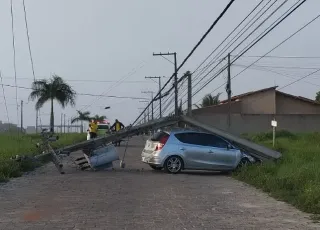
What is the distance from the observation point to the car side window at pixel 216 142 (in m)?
19.6

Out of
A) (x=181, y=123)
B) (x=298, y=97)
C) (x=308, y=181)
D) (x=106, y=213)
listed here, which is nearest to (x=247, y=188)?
(x=308, y=181)

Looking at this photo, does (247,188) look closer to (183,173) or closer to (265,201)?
(265,201)

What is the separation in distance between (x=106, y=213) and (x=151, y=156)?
915 cm

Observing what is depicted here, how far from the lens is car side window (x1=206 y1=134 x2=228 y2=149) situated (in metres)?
19.6

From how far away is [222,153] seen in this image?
63.5 feet

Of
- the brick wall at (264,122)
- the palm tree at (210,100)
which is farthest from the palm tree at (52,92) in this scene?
the palm tree at (210,100)

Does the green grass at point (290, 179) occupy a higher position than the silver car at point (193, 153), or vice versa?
the silver car at point (193, 153)

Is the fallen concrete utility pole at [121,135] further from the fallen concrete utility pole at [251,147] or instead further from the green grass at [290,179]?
the green grass at [290,179]

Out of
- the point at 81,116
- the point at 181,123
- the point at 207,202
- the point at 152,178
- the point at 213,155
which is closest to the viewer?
the point at 207,202

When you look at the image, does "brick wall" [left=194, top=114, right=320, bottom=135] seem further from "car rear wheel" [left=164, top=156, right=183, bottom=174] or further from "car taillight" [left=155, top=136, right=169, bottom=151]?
"car rear wheel" [left=164, top=156, right=183, bottom=174]

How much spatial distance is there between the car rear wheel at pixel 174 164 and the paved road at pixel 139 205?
4.80 ft

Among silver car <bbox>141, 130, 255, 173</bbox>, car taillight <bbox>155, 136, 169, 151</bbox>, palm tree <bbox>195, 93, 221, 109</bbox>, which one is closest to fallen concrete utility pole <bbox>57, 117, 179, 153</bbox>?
silver car <bbox>141, 130, 255, 173</bbox>

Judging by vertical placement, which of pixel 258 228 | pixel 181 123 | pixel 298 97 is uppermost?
pixel 298 97

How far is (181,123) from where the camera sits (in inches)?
916
